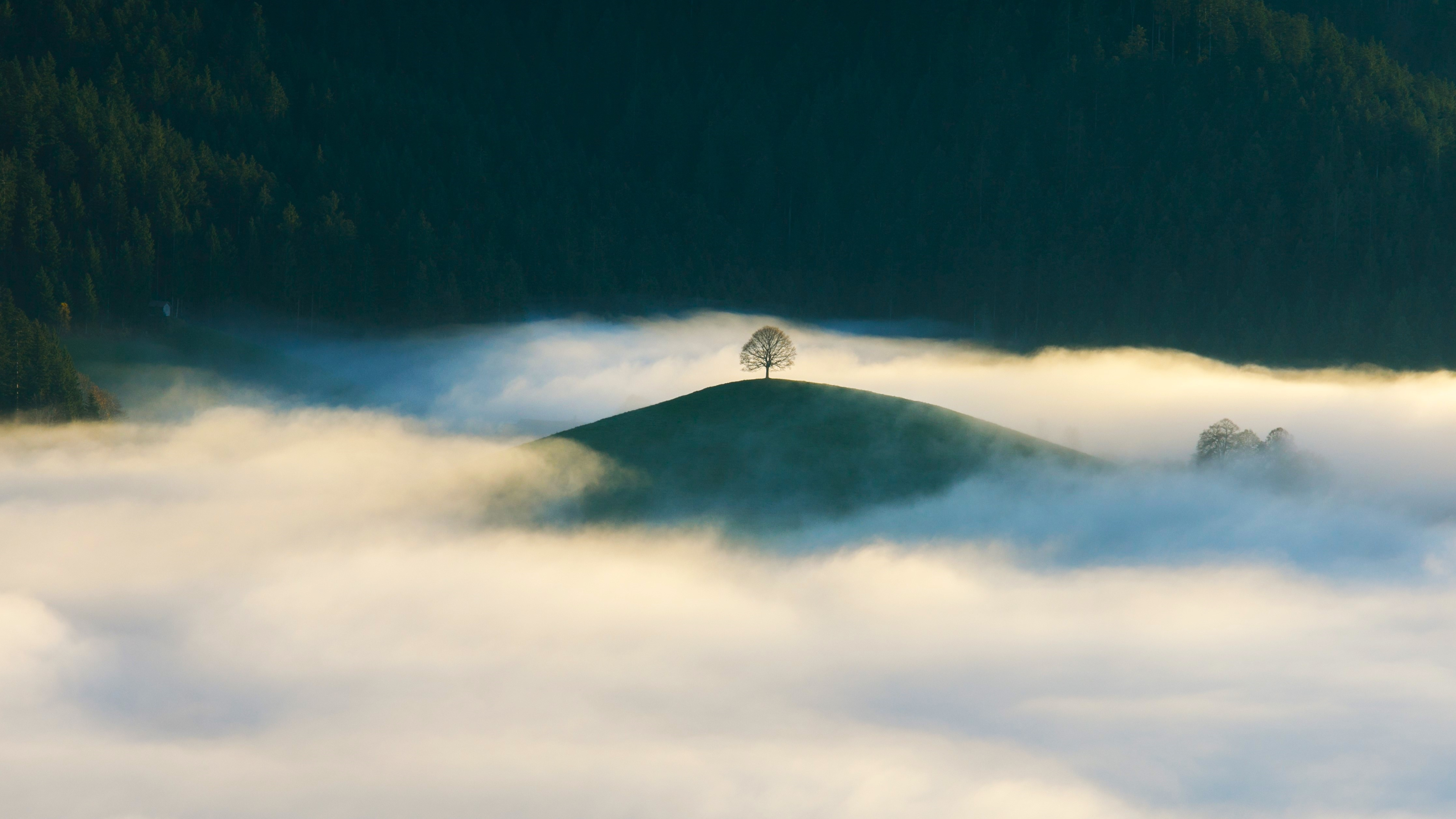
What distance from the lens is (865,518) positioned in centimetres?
15388

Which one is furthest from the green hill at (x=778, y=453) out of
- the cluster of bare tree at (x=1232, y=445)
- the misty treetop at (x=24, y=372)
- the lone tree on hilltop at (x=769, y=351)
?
the misty treetop at (x=24, y=372)

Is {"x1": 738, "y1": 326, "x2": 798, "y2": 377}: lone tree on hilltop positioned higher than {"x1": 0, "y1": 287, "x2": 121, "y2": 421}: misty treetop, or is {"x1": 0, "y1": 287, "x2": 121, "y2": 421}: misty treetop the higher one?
{"x1": 0, "y1": 287, "x2": 121, "y2": 421}: misty treetop

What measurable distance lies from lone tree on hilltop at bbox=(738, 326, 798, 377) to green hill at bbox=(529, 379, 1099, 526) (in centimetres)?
262

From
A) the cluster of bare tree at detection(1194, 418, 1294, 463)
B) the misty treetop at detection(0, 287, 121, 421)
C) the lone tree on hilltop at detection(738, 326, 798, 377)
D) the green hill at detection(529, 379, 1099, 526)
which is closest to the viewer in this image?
the green hill at detection(529, 379, 1099, 526)

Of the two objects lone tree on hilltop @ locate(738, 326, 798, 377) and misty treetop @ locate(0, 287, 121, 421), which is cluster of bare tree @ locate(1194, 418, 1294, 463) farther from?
misty treetop @ locate(0, 287, 121, 421)

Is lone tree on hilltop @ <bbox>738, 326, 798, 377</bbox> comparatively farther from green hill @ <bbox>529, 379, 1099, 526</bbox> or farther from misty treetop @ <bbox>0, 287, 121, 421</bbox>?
misty treetop @ <bbox>0, 287, 121, 421</bbox>

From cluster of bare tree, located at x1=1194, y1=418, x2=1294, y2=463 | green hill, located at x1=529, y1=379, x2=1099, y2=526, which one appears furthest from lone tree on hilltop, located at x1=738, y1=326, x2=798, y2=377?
cluster of bare tree, located at x1=1194, y1=418, x2=1294, y2=463

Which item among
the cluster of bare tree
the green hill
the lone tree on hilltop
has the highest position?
the lone tree on hilltop

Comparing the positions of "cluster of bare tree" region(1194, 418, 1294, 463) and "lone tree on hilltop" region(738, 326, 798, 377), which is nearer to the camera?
"lone tree on hilltop" region(738, 326, 798, 377)

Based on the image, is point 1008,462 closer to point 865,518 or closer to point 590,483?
point 865,518

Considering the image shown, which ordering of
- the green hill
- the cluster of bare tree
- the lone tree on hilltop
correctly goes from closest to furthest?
the green hill
the lone tree on hilltop
the cluster of bare tree

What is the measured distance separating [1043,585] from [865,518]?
37.0 meters

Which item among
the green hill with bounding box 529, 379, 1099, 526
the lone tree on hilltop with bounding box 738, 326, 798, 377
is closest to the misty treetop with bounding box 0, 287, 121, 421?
the green hill with bounding box 529, 379, 1099, 526

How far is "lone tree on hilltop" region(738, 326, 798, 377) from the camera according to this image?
6344 inches
